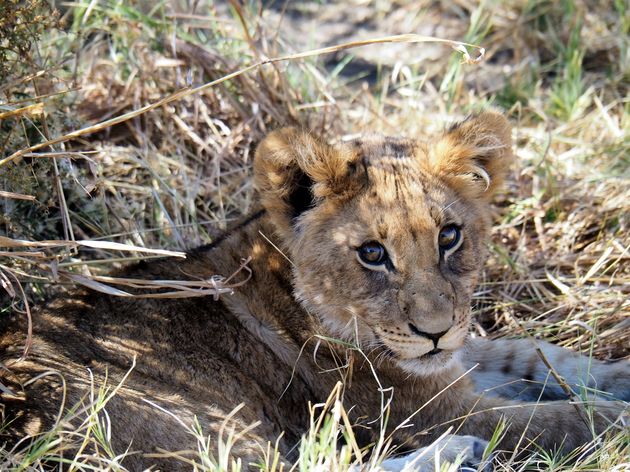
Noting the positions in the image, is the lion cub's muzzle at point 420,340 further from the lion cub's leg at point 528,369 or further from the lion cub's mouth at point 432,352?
the lion cub's leg at point 528,369

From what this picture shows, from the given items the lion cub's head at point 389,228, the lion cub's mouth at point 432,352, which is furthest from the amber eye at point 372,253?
the lion cub's mouth at point 432,352

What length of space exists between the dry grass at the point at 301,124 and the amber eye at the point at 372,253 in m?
0.57

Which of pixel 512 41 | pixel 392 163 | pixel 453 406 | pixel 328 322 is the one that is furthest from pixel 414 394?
pixel 512 41

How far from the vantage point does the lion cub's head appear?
3385mm

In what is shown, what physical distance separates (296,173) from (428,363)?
93cm

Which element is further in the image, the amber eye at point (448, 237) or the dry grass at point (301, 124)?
the dry grass at point (301, 124)

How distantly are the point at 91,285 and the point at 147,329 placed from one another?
326 millimetres

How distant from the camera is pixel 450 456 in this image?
3.42 metres

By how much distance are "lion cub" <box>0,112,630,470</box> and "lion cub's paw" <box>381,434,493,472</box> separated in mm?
11

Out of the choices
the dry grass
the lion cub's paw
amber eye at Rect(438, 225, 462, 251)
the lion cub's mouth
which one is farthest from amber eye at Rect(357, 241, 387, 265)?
the lion cub's paw

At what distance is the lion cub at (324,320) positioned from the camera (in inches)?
132

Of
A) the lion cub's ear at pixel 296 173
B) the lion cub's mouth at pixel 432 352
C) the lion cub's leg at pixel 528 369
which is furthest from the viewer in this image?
the lion cub's leg at pixel 528 369

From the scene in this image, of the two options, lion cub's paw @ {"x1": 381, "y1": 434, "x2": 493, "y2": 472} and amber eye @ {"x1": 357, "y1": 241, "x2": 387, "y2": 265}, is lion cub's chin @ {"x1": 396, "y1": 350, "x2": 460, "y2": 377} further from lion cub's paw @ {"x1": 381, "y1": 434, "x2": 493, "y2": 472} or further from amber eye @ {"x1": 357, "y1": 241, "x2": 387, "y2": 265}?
amber eye @ {"x1": 357, "y1": 241, "x2": 387, "y2": 265}

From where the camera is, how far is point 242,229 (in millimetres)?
3986
